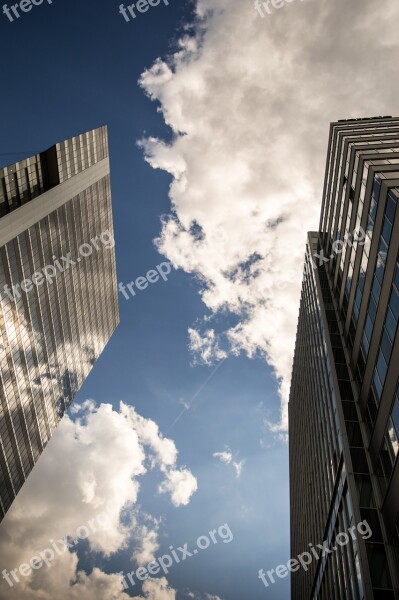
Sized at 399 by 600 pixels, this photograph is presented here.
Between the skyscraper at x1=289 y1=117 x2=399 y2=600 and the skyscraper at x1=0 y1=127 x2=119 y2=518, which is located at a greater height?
the skyscraper at x1=0 y1=127 x2=119 y2=518

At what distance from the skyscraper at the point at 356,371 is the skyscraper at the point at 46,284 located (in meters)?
50.6

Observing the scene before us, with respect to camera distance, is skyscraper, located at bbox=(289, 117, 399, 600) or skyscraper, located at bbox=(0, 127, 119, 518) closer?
skyscraper, located at bbox=(289, 117, 399, 600)

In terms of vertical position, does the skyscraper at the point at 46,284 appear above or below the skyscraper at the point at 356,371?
above

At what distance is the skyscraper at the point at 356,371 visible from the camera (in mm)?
29688

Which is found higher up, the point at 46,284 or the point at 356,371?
the point at 46,284

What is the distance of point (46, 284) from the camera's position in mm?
80625

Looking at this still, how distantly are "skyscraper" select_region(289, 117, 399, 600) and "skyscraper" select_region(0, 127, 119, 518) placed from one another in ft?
166

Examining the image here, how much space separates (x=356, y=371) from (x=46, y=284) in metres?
63.1

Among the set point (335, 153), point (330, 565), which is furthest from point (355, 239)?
point (330, 565)

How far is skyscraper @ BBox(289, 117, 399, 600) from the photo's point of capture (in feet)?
97.4

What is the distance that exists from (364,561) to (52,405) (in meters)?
78.9

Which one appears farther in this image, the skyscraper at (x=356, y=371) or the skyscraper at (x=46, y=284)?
the skyscraper at (x=46, y=284)

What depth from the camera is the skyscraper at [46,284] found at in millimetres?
69375

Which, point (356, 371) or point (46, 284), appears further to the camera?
point (46, 284)
